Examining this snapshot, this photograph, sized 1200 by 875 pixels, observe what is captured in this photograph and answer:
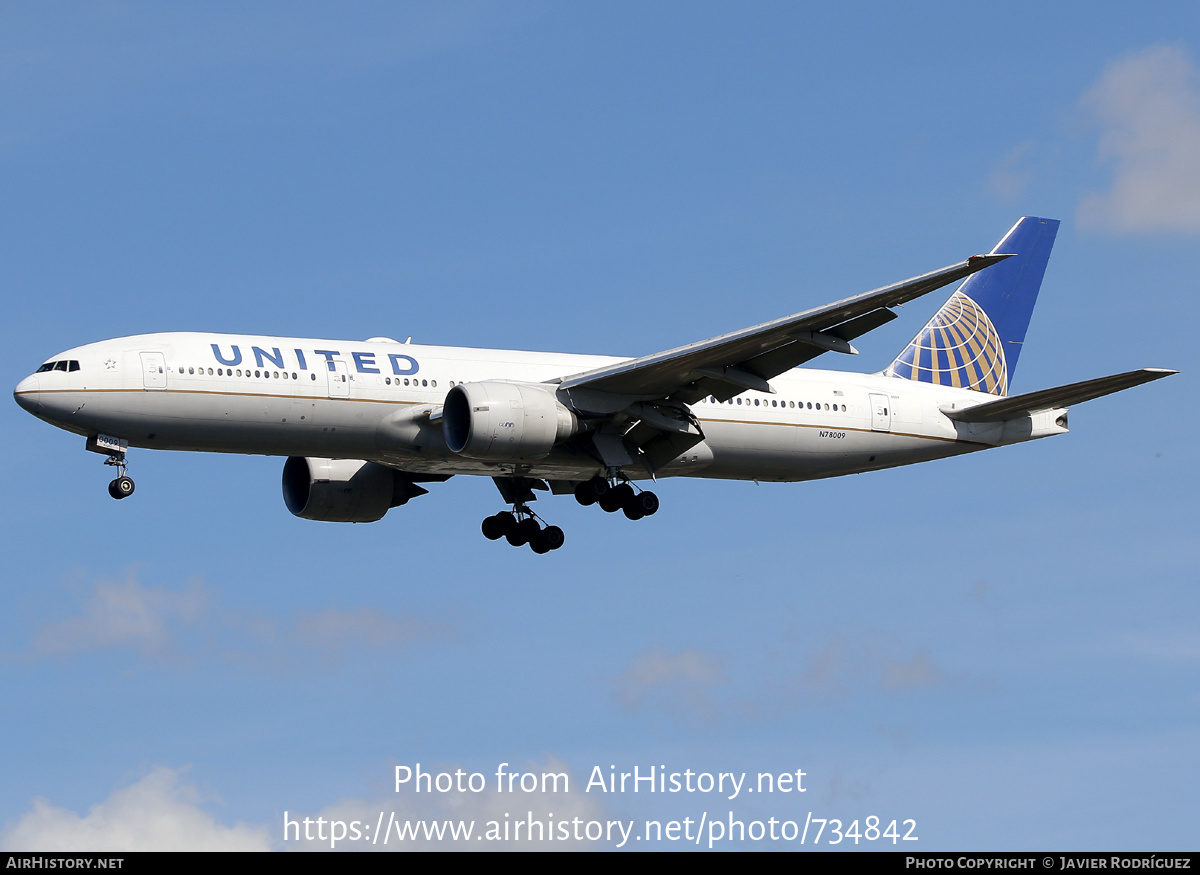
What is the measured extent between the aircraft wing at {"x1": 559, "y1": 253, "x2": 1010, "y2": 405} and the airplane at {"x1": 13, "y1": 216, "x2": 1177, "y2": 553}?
52 mm

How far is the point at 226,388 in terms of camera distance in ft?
119

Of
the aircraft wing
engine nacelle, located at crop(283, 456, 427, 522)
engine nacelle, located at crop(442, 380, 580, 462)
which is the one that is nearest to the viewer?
the aircraft wing

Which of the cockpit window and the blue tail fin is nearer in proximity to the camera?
the cockpit window

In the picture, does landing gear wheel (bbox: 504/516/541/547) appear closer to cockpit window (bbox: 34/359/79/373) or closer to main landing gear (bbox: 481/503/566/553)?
main landing gear (bbox: 481/503/566/553)

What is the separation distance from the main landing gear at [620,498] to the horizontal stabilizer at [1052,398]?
8.85m

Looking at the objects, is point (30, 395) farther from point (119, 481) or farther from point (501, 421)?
point (501, 421)

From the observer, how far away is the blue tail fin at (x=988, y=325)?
46.2 m

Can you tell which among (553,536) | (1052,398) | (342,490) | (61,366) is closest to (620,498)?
(553,536)

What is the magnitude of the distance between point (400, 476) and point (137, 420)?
9703 millimetres

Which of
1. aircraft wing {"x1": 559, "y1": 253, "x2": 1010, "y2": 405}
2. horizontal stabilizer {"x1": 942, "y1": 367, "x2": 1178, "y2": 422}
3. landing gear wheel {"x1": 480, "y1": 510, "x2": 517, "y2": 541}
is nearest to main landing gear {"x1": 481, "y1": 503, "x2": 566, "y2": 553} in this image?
landing gear wheel {"x1": 480, "y1": 510, "x2": 517, "y2": 541}

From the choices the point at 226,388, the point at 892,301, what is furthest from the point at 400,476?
the point at 892,301

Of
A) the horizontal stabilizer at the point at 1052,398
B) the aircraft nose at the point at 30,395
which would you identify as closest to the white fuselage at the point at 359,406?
the aircraft nose at the point at 30,395

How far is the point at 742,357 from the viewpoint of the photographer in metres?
37.8

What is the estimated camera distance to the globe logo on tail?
151 feet
